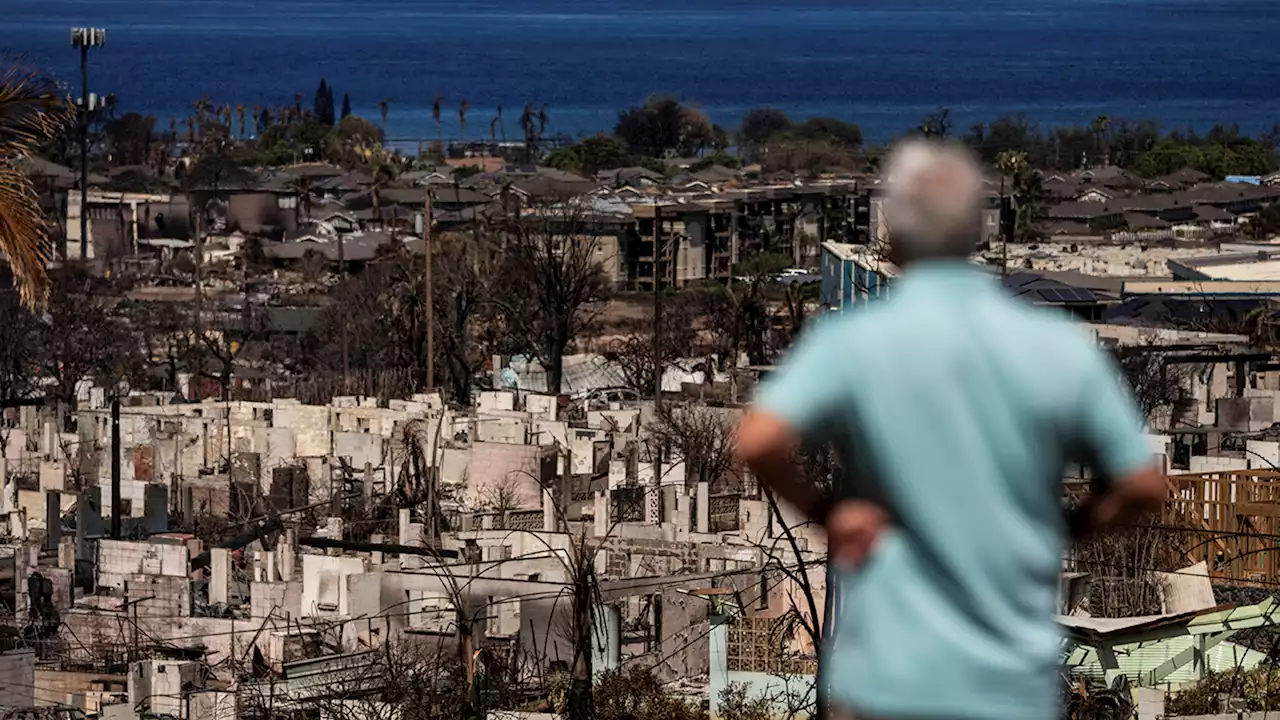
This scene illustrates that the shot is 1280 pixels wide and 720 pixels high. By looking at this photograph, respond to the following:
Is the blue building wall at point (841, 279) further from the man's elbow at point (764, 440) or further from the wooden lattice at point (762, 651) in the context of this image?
the man's elbow at point (764, 440)

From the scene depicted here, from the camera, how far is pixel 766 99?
17862cm

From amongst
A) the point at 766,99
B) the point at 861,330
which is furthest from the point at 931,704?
the point at 766,99

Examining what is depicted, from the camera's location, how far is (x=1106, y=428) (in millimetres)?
3045

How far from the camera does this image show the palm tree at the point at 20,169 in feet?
21.7

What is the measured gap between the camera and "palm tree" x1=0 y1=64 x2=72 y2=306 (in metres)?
6.62

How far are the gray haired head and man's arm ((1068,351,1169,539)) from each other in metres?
0.22

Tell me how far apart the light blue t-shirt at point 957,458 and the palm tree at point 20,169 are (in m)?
3.91

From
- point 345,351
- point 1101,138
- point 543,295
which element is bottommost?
point 345,351

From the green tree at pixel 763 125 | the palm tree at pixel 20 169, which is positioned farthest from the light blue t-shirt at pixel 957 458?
the green tree at pixel 763 125

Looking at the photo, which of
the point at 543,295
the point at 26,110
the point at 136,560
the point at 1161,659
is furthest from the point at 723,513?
the point at 543,295

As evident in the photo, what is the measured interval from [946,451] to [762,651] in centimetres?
1107

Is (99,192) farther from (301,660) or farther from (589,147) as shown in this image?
(301,660)

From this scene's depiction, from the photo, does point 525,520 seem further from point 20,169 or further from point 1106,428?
point 1106,428

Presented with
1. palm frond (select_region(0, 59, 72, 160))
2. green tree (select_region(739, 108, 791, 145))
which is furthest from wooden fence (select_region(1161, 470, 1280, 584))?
green tree (select_region(739, 108, 791, 145))
